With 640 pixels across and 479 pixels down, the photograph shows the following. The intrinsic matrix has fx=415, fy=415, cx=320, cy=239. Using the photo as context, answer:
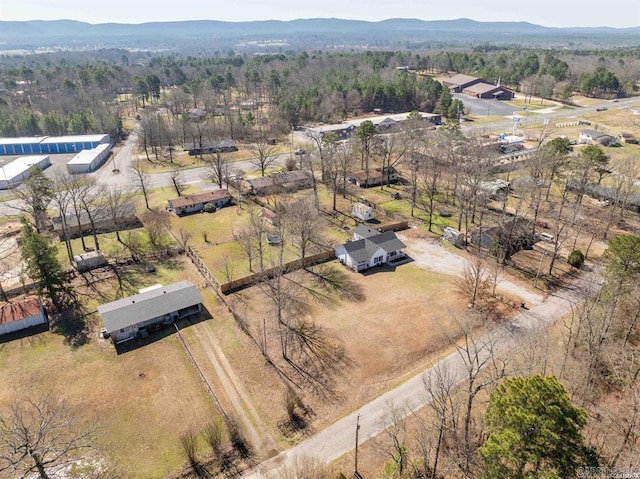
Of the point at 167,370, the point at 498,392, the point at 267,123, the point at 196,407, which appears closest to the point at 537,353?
the point at 498,392

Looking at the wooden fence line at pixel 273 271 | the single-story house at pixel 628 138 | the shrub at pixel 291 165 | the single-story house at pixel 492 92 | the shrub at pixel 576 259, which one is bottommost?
the wooden fence line at pixel 273 271

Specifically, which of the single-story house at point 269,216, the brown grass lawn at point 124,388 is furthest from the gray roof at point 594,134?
the brown grass lawn at point 124,388

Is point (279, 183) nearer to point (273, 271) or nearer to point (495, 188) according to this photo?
point (273, 271)

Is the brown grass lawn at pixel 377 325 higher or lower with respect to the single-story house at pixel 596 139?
lower

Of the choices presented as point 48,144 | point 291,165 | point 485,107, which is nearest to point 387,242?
point 291,165

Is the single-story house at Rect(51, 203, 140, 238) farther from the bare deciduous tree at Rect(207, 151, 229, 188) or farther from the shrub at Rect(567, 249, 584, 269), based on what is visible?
the shrub at Rect(567, 249, 584, 269)

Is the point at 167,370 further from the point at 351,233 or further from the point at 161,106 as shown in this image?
the point at 161,106

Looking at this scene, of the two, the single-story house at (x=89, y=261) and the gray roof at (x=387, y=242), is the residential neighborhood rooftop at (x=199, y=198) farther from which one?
the gray roof at (x=387, y=242)
